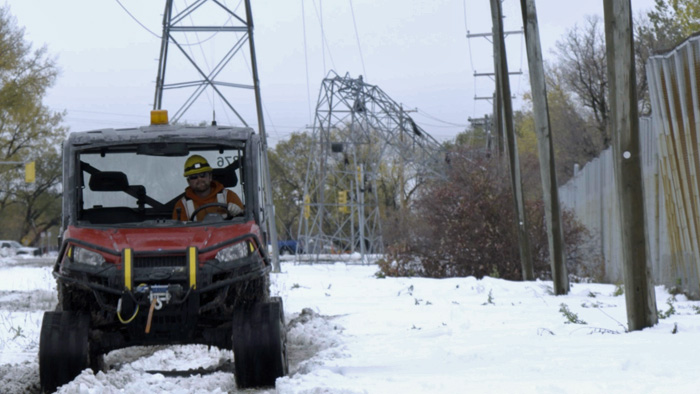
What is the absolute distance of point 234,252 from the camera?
8766mm

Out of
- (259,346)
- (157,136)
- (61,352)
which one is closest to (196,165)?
(157,136)

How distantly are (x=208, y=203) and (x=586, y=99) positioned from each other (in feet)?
177

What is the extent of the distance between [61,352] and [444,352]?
3.60 meters

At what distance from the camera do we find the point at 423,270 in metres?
29.1

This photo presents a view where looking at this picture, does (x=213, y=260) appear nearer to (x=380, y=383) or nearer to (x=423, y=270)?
(x=380, y=383)

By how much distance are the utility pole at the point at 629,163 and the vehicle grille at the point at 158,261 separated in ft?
16.9

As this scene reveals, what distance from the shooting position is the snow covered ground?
8.15 metres

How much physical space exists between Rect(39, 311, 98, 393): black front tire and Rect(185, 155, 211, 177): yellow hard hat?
1.67 metres

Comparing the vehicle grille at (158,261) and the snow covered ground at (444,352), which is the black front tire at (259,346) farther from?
the vehicle grille at (158,261)

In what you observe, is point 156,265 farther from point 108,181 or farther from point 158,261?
point 108,181

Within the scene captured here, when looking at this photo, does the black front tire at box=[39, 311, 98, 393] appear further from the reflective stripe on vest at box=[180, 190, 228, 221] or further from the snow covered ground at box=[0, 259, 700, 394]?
the reflective stripe on vest at box=[180, 190, 228, 221]

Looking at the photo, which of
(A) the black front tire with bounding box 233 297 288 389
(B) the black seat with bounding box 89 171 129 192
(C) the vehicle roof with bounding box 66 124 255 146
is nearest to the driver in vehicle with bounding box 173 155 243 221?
(C) the vehicle roof with bounding box 66 124 255 146

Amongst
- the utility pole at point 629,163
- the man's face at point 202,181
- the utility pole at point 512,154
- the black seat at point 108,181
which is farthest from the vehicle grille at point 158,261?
the utility pole at point 512,154

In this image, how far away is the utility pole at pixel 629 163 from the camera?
11492mm
